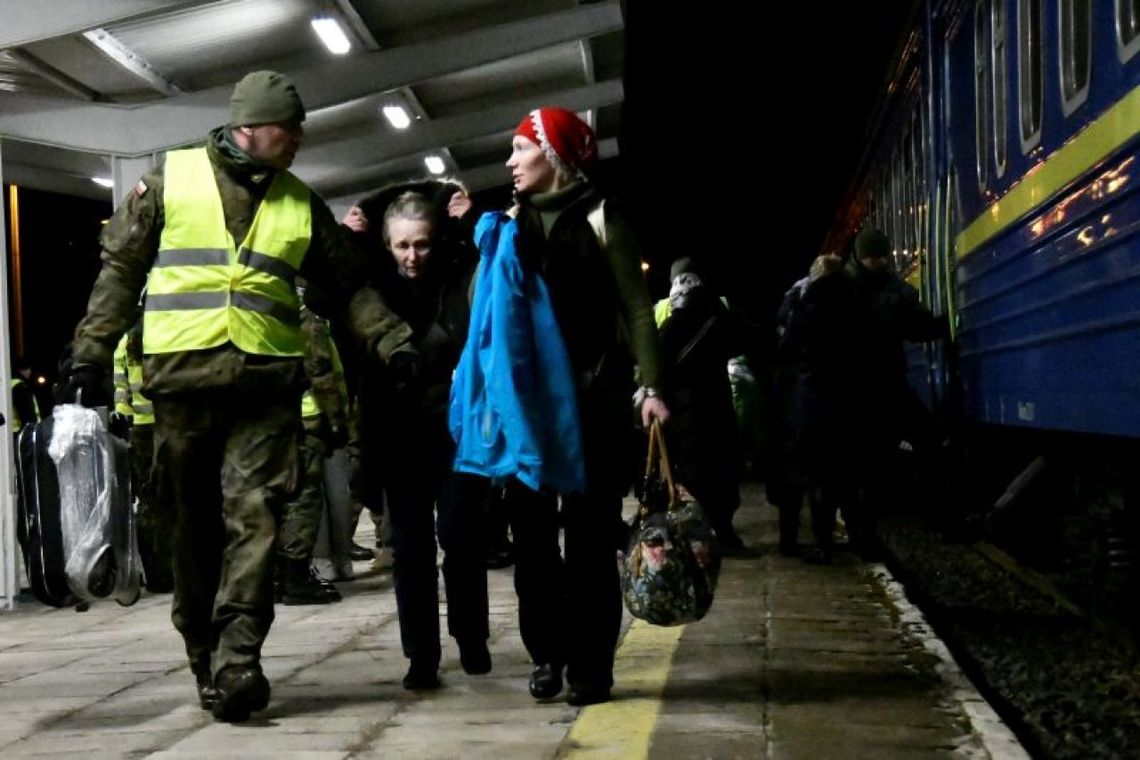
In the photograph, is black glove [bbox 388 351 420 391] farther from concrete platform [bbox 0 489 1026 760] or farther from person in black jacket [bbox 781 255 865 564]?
person in black jacket [bbox 781 255 865 564]

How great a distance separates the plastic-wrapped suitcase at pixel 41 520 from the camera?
19.8 ft

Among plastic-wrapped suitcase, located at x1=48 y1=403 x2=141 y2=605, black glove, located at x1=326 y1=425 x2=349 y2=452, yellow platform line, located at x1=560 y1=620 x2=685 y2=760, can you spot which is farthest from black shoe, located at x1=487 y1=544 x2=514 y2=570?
plastic-wrapped suitcase, located at x1=48 y1=403 x2=141 y2=605

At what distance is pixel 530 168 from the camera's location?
5203 mm

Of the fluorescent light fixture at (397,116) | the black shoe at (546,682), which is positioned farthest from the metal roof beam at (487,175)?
the black shoe at (546,682)

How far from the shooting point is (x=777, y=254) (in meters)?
74.4

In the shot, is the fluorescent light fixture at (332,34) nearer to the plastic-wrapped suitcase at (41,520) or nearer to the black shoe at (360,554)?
the black shoe at (360,554)

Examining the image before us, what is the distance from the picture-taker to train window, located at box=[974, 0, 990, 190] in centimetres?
851

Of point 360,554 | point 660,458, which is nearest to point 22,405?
point 360,554

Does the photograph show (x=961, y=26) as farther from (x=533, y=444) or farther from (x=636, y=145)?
(x=636, y=145)

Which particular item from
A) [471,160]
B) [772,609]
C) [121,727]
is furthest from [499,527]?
[471,160]

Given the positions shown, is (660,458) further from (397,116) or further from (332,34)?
(397,116)

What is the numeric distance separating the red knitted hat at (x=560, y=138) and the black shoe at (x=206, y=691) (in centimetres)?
196

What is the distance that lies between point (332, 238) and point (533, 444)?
1033 mm

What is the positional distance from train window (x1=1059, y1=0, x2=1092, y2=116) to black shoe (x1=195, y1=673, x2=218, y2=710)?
363 centimetres
